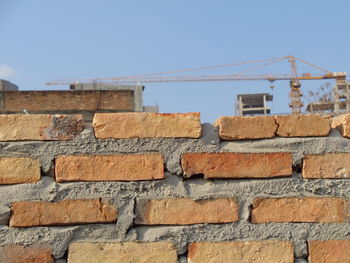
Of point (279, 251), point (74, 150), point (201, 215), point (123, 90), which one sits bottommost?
point (279, 251)

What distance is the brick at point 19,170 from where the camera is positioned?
1.46m

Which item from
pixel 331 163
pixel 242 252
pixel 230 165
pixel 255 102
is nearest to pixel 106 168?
pixel 230 165

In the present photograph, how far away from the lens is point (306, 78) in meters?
51.9

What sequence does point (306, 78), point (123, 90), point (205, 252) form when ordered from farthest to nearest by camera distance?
point (306, 78) < point (123, 90) < point (205, 252)

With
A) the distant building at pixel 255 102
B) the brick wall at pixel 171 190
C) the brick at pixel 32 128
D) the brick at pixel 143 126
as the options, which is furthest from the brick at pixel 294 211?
the distant building at pixel 255 102

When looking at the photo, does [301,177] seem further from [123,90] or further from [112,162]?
[123,90]

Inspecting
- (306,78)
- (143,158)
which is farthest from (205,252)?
(306,78)

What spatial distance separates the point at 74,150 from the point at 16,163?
0.63ft

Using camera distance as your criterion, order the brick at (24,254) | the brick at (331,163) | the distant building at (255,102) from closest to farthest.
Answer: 1. the brick at (24,254)
2. the brick at (331,163)
3. the distant building at (255,102)

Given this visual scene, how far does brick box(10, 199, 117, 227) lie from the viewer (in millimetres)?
1431

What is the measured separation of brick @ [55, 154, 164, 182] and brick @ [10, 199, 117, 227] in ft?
0.27

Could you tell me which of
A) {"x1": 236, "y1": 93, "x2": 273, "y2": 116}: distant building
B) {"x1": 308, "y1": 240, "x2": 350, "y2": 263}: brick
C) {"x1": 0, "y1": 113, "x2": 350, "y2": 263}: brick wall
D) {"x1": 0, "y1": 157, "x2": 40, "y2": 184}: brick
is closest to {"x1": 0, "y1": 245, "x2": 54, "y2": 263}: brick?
{"x1": 0, "y1": 113, "x2": 350, "y2": 263}: brick wall

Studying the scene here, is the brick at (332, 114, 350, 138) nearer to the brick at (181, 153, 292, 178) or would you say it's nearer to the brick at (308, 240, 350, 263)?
the brick at (181, 153, 292, 178)

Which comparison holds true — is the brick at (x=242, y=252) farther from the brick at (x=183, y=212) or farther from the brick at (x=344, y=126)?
the brick at (x=344, y=126)
